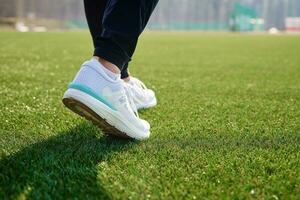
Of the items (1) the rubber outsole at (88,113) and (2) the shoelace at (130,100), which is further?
(2) the shoelace at (130,100)

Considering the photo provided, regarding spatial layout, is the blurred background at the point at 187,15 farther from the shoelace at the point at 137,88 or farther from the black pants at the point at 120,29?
the black pants at the point at 120,29

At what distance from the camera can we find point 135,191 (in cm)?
102

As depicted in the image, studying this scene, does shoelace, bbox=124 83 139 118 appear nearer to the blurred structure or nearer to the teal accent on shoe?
the teal accent on shoe

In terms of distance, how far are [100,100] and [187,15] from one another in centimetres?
6319

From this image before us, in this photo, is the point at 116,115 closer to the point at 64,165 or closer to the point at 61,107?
the point at 64,165

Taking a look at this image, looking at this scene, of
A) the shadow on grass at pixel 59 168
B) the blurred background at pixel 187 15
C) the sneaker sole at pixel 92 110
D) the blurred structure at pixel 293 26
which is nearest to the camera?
the shadow on grass at pixel 59 168

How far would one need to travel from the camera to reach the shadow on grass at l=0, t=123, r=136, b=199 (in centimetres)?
100

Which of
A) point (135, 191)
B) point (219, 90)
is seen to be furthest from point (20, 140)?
point (219, 90)

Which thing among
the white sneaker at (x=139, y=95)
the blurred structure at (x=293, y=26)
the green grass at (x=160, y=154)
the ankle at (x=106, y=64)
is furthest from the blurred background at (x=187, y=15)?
the ankle at (x=106, y=64)

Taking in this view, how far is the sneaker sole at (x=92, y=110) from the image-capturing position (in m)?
1.26

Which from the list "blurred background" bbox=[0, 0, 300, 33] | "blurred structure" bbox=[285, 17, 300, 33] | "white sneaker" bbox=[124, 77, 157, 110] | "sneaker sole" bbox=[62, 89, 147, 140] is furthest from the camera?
"blurred structure" bbox=[285, 17, 300, 33]

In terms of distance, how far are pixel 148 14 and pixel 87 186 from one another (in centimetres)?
67

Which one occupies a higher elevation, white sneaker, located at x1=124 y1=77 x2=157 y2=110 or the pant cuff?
the pant cuff

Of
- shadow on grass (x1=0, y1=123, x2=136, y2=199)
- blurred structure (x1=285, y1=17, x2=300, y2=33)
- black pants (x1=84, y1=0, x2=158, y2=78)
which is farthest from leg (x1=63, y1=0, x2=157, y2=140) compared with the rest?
blurred structure (x1=285, y1=17, x2=300, y2=33)
